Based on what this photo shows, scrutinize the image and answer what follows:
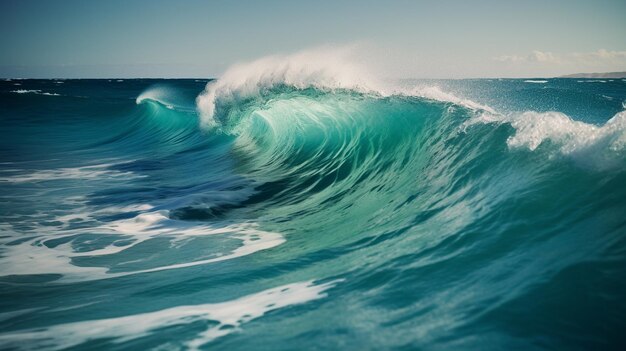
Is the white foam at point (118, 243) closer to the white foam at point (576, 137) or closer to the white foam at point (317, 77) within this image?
the white foam at point (576, 137)

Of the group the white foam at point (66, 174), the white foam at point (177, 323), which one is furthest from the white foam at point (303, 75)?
the white foam at point (177, 323)

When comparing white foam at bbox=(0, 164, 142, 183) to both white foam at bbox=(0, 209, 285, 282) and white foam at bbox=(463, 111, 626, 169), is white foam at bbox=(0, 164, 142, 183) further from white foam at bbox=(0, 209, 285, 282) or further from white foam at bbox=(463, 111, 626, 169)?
white foam at bbox=(463, 111, 626, 169)

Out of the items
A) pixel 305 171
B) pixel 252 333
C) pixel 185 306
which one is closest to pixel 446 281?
pixel 252 333

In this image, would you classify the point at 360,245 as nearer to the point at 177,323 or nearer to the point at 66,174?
the point at 177,323

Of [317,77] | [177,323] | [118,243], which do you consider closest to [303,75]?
[317,77]

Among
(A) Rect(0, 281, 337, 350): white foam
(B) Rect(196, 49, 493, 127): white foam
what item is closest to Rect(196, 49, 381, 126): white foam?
(B) Rect(196, 49, 493, 127): white foam

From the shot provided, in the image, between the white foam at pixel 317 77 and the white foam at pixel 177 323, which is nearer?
the white foam at pixel 177 323
